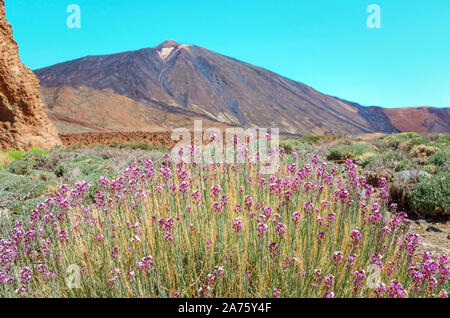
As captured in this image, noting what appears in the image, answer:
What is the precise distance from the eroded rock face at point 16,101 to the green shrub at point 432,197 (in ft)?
45.9

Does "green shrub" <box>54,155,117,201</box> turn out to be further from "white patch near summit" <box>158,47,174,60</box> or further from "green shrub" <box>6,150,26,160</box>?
"white patch near summit" <box>158,47,174,60</box>

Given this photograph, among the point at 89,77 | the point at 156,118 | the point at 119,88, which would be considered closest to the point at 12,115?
the point at 156,118

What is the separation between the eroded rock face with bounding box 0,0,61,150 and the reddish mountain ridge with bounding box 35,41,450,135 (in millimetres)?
42557

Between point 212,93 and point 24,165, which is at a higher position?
point 212,93

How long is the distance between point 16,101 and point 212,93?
92.2 meters

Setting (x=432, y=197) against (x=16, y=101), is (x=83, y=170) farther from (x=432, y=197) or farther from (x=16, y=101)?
(x=432, y=197)

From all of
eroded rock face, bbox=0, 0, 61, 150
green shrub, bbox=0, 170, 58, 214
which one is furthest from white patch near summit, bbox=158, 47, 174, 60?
green shrub, bbox=0, 170, 58, 214

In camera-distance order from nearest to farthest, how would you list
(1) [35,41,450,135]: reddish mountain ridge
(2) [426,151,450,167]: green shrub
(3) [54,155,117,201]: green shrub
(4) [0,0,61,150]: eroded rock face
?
(3) [54,155,117,201]: green shrub < (2) [426,151,450,167]: green shrub < (4) [0,0,61,150]: eroded rock face < (1) [35,41,450,135]: reddish mountain ridge

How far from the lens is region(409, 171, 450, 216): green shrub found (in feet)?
18.7

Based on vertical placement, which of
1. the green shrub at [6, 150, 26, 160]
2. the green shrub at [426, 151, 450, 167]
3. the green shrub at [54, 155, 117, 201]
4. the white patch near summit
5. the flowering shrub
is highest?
the white patch near summit

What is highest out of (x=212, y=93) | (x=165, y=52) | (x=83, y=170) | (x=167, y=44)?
(x=167, y=44)

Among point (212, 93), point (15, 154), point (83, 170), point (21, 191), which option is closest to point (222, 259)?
point (21, 191)

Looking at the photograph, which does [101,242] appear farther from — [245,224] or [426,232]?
[426,232]

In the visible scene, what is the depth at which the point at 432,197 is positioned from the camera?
5812 millimetres
